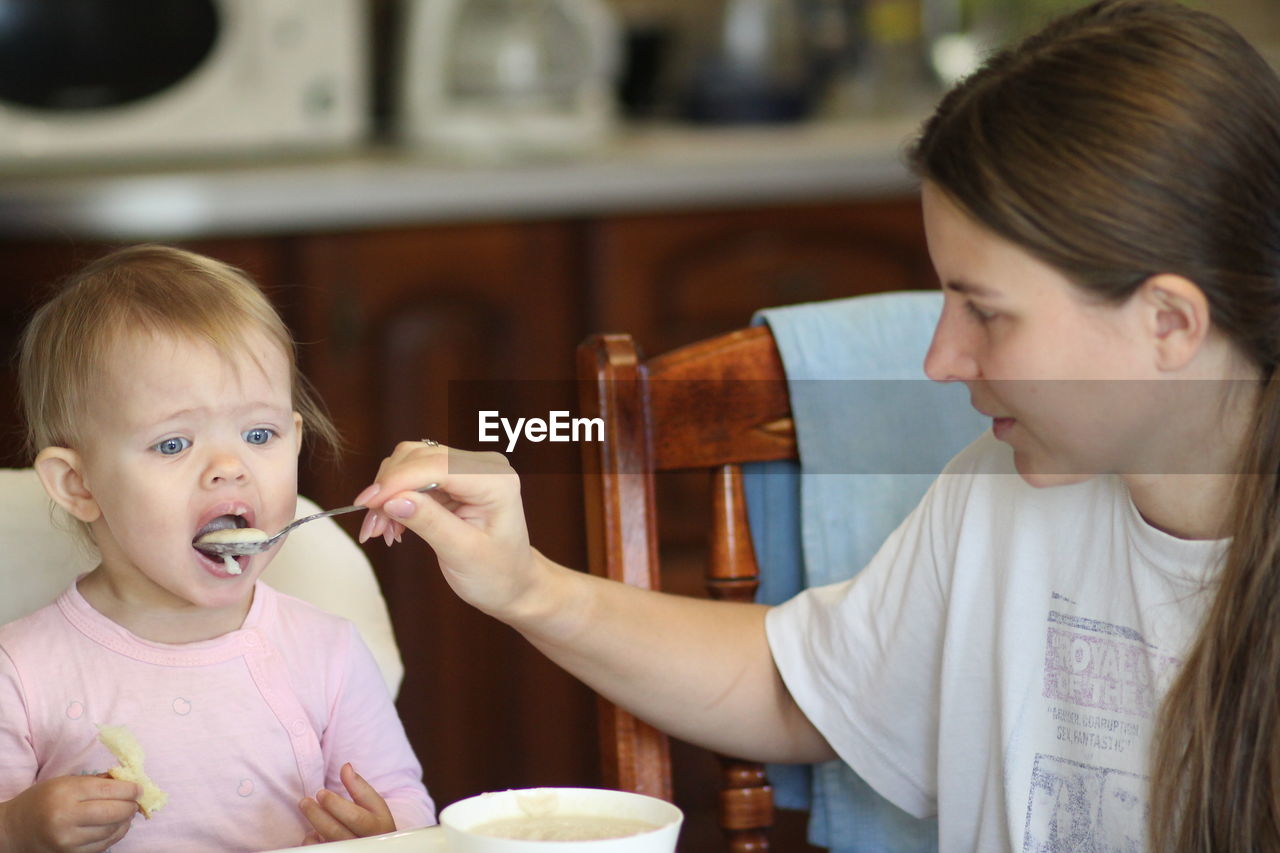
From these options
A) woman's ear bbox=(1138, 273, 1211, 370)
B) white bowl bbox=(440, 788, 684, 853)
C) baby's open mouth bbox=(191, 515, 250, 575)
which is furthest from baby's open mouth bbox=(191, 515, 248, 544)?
woman's ear bbox=(1138, 273, 1211, 370)

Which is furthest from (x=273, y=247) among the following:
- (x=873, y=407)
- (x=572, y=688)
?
(x=873, y=407)

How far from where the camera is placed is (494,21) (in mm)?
2088

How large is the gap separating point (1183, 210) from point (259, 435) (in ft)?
1.61

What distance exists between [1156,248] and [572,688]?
1.27 metres

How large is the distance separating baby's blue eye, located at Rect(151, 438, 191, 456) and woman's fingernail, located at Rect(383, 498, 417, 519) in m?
0.12

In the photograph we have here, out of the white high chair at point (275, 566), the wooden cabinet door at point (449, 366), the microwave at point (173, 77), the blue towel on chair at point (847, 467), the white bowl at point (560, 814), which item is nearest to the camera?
the white bowl at point (560, 814)

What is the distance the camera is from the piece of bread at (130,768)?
2.36ft

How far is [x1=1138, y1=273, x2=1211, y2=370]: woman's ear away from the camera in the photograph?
2.46 ft

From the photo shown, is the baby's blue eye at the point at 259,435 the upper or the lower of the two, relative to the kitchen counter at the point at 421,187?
lower

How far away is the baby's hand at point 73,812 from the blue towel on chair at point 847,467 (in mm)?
486

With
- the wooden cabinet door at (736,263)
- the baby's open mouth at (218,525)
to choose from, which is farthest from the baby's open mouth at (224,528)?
the wooden cabinet door at (736,263)

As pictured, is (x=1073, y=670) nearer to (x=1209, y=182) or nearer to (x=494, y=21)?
(x=1209, y=182)

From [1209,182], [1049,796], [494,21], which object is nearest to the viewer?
[1209,182]

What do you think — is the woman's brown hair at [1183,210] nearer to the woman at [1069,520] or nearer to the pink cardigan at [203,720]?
the woman at [1069,520]
